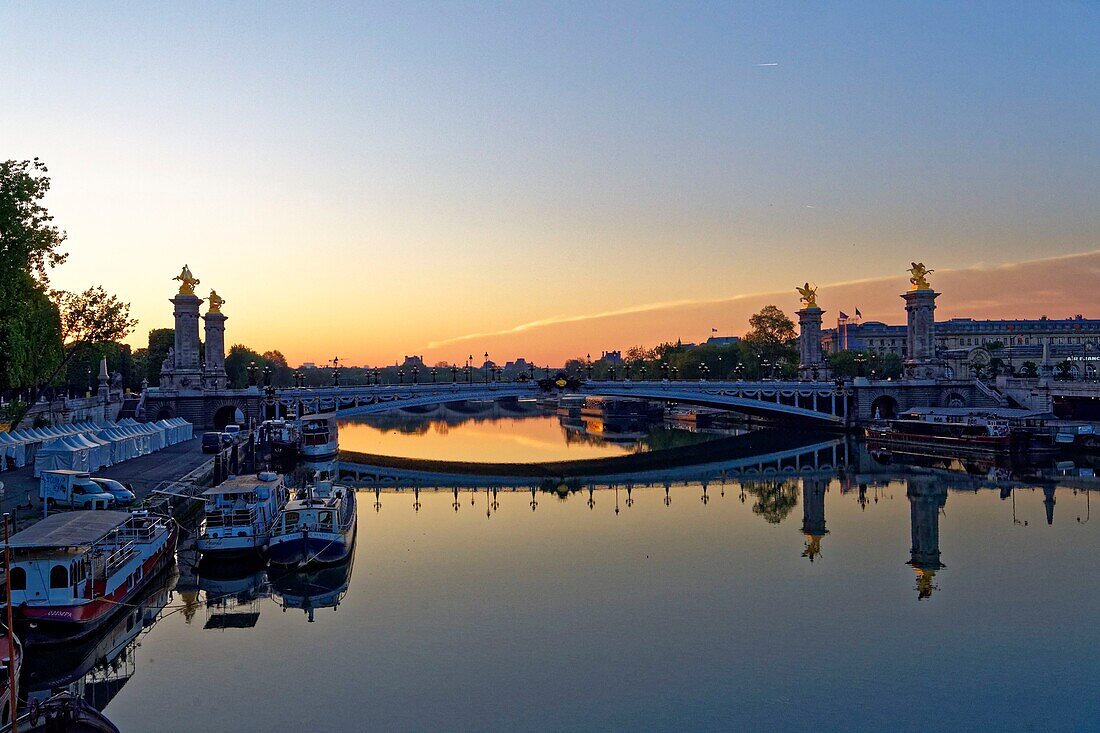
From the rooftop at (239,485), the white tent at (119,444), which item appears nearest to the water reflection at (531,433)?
the white tent at (119,444)

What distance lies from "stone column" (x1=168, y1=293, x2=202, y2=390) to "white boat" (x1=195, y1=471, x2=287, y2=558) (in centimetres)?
4228

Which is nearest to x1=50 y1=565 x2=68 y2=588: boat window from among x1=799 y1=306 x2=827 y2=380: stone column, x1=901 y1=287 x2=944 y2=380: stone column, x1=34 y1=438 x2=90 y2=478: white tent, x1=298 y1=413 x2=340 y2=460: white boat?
x1=34 y1=438 x2=90 y2=478: white tent

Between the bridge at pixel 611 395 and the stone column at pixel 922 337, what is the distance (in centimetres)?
877

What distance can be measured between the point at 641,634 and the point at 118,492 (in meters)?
23.0

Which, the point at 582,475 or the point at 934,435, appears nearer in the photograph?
the point at 582,475

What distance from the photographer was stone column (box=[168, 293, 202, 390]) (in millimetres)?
77562

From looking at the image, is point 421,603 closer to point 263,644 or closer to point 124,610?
point 263,644

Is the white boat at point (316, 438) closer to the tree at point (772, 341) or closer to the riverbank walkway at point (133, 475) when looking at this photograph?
the riverbank walkway at point (133, 475)

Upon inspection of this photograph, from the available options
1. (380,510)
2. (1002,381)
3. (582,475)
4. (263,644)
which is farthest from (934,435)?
(263,644)

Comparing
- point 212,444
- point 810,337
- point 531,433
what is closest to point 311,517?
point 212,444

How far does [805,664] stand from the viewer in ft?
75.4

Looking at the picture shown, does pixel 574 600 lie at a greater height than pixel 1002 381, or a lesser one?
lesser

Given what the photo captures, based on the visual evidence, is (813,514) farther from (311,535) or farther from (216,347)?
(216,347)

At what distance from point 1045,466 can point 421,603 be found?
162 ft
